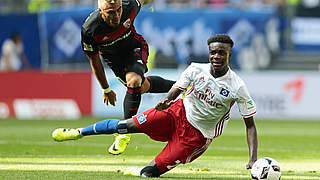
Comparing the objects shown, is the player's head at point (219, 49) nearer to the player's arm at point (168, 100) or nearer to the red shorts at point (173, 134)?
the player's arm at point (168, 100)

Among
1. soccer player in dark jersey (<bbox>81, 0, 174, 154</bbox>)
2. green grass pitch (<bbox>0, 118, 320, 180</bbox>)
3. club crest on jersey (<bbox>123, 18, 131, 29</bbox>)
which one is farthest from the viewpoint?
club crest on jersey (<bbox>123, 18, 131, 29</bbox>)

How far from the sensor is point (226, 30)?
23109 millimetres

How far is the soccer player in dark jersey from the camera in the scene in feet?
29.9

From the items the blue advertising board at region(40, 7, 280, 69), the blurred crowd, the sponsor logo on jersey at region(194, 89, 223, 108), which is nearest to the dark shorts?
the sponsor logo on jersey at region(194, 89, 223, 108)

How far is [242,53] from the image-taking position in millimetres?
23078

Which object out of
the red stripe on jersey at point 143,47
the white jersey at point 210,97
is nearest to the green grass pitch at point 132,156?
the white jersey at point 210,97

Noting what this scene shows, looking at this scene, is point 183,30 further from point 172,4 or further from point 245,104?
point 245,104

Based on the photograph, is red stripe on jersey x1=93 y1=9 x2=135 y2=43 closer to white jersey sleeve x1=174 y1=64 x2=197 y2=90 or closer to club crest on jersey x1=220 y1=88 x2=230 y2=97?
white jersey sleeve x1=174 y1=64 x2=197 y2=90

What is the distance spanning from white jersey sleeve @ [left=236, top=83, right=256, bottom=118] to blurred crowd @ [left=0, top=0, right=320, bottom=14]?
16.2m

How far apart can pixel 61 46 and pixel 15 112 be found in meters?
3.06

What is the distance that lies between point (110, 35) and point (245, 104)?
265 cm

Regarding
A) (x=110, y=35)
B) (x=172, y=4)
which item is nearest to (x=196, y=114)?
(x=110, y=35)

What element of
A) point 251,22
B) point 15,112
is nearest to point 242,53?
Result: point 251,22

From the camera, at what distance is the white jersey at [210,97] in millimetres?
7598
